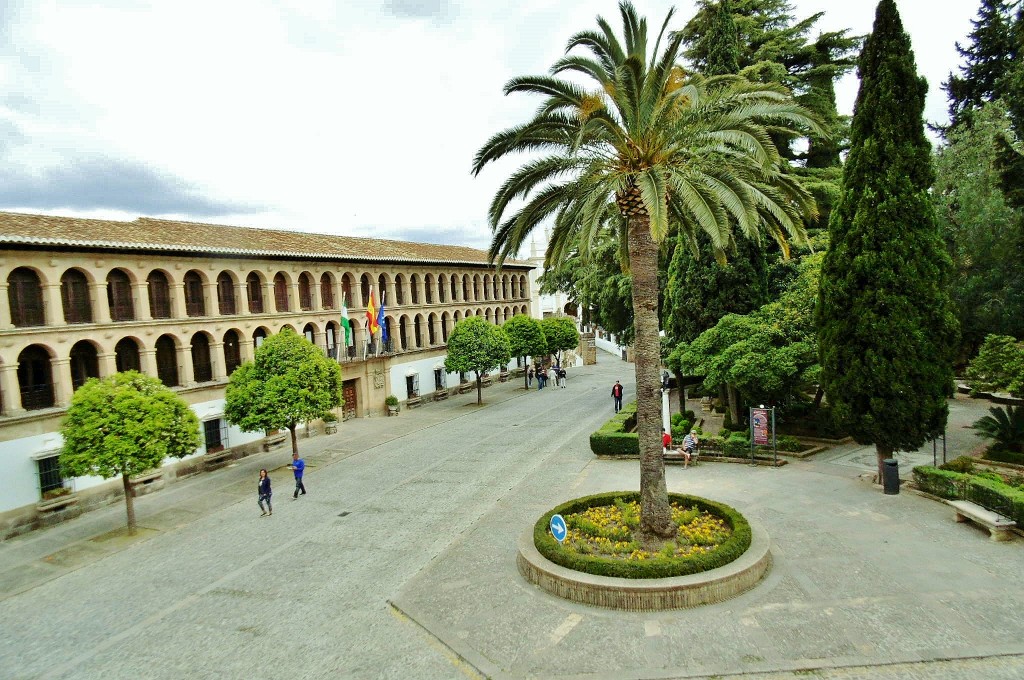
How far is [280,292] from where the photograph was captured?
103 feet

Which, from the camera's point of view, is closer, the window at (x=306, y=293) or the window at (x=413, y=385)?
the window at (x=306, y=293)

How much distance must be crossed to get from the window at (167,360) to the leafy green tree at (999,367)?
2949cm

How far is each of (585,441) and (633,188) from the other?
14.5 metres

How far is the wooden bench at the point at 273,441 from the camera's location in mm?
28328

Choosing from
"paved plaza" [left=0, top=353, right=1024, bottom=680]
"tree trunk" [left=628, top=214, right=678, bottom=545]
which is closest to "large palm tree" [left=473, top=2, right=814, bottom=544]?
"tree trunk" [left=628, top=214, right=678, bottom=545]

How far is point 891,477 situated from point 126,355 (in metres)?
27.6

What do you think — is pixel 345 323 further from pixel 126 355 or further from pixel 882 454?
pixel 882 454

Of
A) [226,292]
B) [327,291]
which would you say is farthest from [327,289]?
[226,292]

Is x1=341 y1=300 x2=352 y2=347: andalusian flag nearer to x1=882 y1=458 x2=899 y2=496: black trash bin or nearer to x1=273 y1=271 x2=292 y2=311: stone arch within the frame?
x1=273 y1=271 x2=292 y2=311: stone arch

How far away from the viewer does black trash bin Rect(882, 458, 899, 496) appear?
595 inches

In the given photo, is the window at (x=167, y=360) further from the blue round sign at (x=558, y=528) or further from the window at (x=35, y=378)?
the blue round sign at (x=558, y=528)

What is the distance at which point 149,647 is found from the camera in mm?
10641

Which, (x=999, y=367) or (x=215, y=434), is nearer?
(x=999, y=367)

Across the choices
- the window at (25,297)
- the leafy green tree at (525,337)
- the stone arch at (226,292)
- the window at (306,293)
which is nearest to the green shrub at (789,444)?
the leafy green tree at (525,337)
